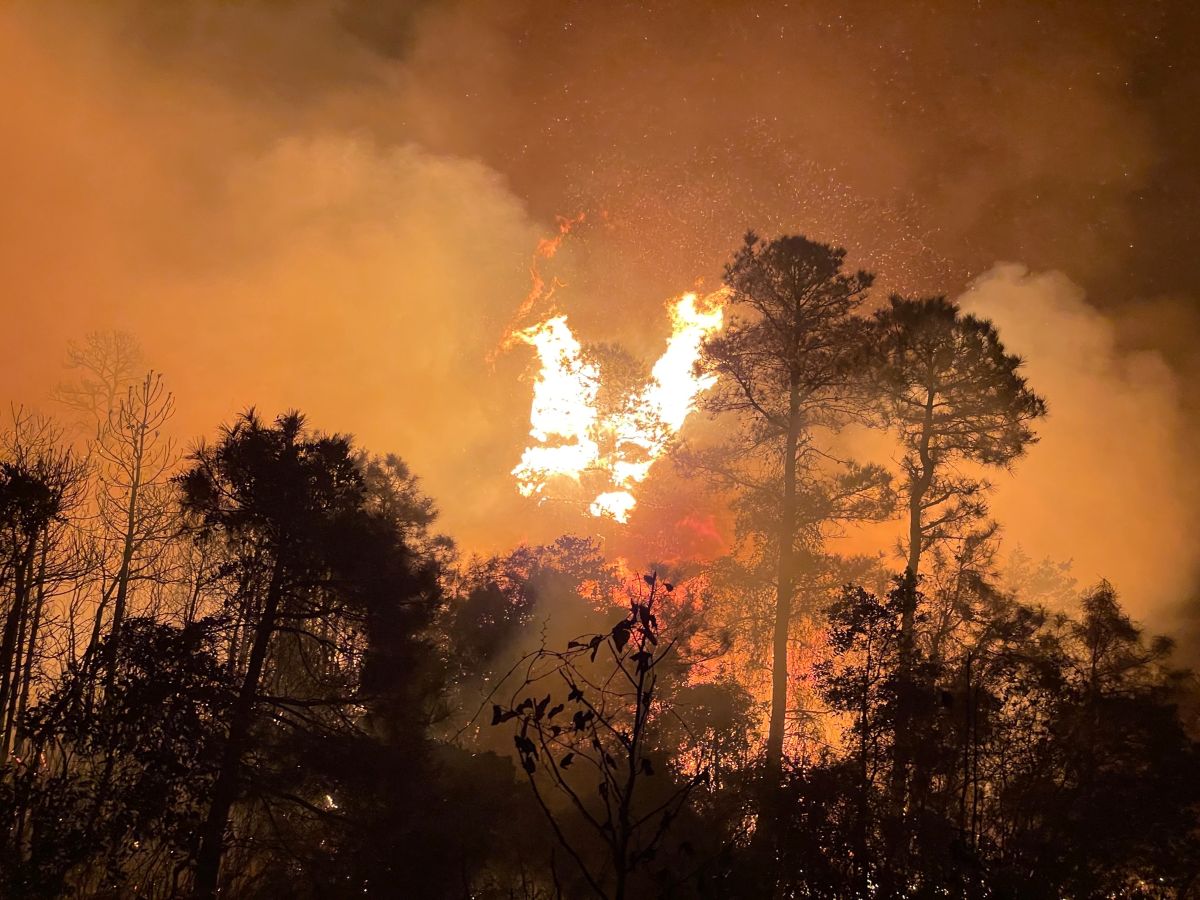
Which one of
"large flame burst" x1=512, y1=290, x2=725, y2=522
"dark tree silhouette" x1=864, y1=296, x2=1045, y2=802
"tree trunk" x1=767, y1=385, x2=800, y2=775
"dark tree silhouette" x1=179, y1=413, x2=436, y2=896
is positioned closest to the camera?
"dark tree silhouette" x1=179, y1=413, x2=436, y2=896

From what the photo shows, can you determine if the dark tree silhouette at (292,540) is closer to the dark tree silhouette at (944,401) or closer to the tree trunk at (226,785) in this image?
the tree trunk at (226,785)

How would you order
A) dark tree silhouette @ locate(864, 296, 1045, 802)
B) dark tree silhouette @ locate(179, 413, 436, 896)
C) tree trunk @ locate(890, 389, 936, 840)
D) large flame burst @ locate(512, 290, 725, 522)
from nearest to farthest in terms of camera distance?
1. tree trunk @ locate(890, 389, 936, 840)
2. dark tree silhouette @ locate(179, 413, 436, 896)
3. dark tree silhouette @ locate(864, 296, 1045, 802)
4. large flame burst @ locate(512, 290, 725, 522)

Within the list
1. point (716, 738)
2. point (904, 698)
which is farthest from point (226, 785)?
point (716, 738)

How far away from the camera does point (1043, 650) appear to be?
652 inches

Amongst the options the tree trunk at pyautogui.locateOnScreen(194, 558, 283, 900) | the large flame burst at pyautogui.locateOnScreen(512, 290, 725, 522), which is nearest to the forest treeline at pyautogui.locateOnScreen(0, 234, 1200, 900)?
the tree trunk at pyautogui.locateOnScreen(194, 558, 283, 900)

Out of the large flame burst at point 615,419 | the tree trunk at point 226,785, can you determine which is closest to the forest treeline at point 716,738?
the tree trunk at point 226,785

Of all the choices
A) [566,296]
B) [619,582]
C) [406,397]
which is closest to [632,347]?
[566,296]

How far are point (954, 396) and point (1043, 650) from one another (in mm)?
6924

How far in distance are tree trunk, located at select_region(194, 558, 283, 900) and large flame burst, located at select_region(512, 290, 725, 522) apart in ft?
88.6

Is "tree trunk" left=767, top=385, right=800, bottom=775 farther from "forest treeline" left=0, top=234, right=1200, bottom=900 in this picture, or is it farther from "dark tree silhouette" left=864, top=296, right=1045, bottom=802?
"dark tree silhouette" left=864, top=296, right=1045, bottom=802

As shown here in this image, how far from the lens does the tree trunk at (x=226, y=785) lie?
43.4 ft

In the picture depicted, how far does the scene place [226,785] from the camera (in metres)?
13.6

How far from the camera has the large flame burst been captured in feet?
144

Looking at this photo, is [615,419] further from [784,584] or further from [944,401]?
[784,584]
